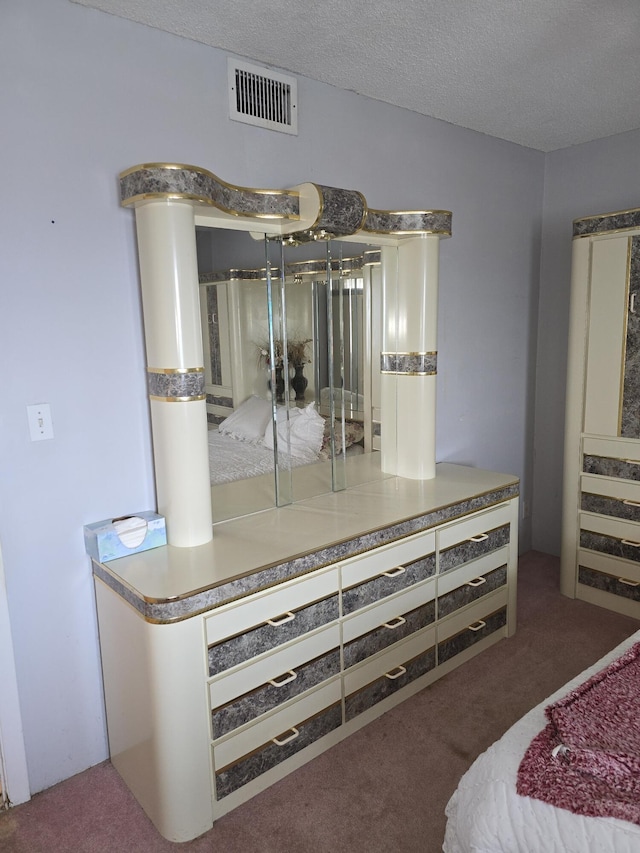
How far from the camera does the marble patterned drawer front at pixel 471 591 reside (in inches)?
101

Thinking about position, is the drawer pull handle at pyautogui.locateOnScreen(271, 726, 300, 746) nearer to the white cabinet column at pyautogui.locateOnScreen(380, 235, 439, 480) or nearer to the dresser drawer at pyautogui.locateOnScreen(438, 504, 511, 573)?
the dresser drawer at pyautogui.locateOnScreen(438, 504, 511, 573)

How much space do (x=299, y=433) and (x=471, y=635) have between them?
45.9 inches

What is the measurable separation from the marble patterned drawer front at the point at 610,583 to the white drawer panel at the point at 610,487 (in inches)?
16.4

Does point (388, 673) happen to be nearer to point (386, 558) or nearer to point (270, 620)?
point (386, 558)

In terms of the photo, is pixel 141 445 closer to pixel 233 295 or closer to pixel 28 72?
pixel 233 295

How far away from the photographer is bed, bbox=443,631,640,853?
46.4 inches

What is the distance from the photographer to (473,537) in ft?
8.66

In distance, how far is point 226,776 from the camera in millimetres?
1894

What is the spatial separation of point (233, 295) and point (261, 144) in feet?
1.97

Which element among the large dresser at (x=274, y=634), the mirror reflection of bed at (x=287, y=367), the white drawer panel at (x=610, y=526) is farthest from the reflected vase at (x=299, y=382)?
the white drawer panel at (x=610, y=526)

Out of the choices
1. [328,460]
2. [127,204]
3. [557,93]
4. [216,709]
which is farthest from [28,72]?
[557,93]

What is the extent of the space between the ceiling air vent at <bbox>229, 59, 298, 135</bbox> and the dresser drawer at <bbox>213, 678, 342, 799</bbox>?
2.08 meters

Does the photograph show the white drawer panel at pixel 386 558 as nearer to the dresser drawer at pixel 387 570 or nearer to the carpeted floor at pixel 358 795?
the dresser drawer at pixel 387 570

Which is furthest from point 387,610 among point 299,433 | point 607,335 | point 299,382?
point 607,335
